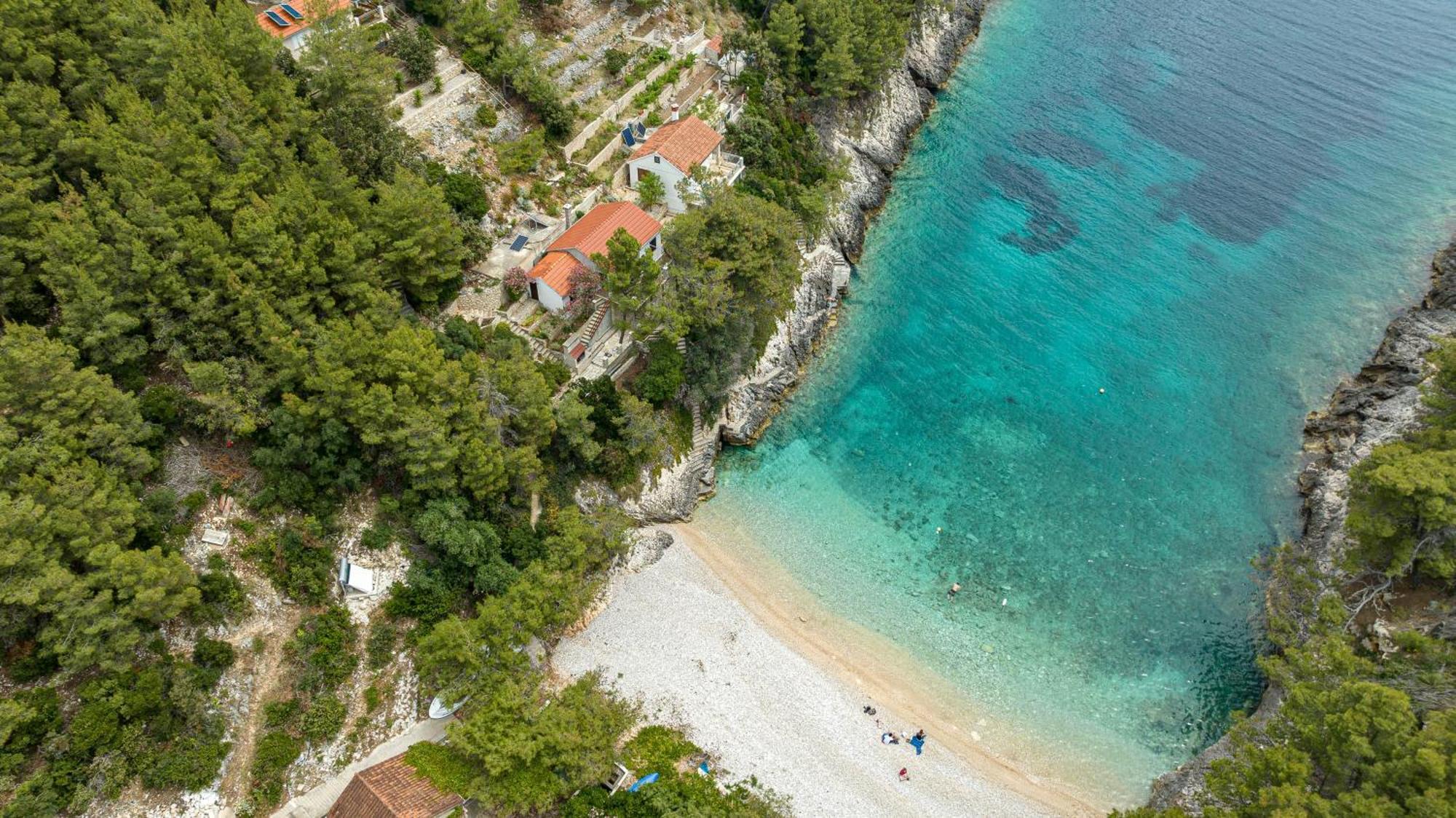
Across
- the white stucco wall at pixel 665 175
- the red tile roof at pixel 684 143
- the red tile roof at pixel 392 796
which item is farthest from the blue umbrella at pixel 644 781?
the red tile roof at pixel 684 143

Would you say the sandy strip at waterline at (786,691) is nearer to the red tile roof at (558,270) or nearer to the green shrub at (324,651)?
the green shrub at (324,651)

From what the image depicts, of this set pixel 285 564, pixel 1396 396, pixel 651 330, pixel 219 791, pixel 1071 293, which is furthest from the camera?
pixel 1071 293

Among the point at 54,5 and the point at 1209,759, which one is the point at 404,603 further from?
the point at 1209,759

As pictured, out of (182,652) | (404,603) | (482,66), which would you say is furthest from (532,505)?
(482,66)

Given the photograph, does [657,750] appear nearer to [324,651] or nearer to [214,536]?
[324,651]

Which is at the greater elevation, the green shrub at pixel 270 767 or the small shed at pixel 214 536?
the small shed at pixel 214 536

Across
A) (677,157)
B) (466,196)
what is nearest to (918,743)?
(677,157)
